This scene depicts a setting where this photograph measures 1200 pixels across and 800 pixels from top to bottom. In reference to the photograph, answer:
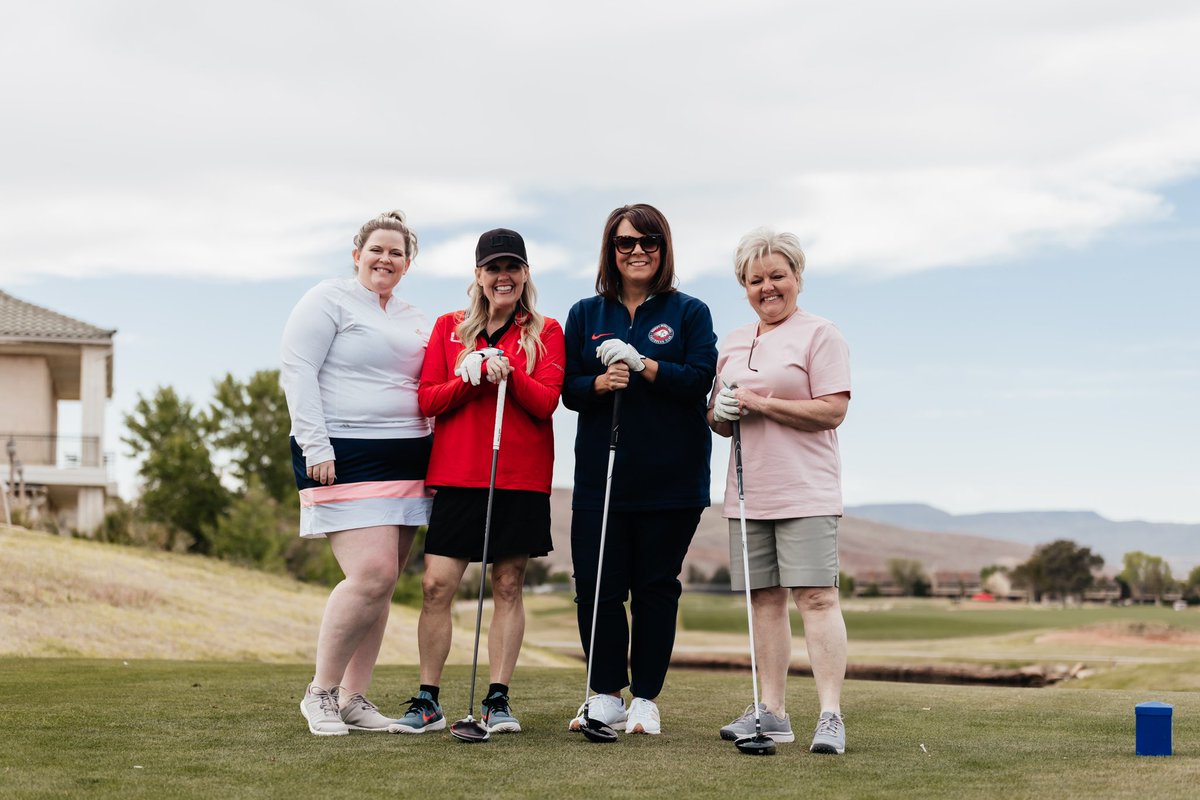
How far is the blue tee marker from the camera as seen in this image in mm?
4609

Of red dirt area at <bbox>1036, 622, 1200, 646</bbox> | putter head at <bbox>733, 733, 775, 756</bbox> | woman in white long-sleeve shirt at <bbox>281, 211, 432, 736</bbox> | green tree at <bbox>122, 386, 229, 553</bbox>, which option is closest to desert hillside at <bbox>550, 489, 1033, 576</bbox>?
green tree at <bbox>122, 386, 229, 553</bbox>

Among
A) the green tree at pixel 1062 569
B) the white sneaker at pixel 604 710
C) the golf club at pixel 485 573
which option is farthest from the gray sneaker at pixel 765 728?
the green tree at pixel 1062 569

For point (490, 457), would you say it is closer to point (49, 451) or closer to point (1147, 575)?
point (49, 451)

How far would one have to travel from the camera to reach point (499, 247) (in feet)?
16.6

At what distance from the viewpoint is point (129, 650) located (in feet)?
45.2

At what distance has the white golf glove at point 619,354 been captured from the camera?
4867mm

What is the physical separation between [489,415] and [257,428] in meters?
34.8

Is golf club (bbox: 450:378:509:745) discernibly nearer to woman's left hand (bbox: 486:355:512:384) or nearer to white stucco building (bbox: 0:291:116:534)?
woman's left hand (bbox: 486:355:512:384)

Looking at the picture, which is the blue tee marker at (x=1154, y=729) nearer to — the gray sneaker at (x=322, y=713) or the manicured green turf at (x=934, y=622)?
the gray sneaker at (x=322, y=713)

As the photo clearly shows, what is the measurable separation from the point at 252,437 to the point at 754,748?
1395 inches

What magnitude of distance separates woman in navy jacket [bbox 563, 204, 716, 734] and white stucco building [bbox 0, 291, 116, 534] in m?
22.3

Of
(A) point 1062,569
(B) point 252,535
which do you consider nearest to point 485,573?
(B) point 252,535

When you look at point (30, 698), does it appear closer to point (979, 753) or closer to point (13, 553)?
point (979, 753)

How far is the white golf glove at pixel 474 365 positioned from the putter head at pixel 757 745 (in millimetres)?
1608
